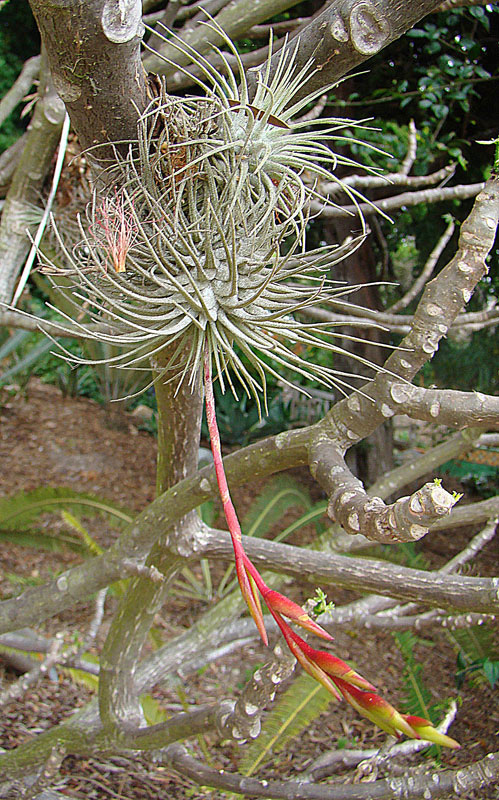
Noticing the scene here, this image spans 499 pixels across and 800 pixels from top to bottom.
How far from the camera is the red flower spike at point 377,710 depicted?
423 mm

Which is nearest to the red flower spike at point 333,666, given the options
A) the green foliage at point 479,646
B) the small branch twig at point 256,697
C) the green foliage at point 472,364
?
the small branch twig at point 256,697

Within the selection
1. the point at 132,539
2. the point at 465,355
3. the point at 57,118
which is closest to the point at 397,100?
the point at 465,355

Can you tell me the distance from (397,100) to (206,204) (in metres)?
1.96

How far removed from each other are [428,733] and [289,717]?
54.8 inches

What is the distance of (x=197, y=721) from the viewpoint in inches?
45.1

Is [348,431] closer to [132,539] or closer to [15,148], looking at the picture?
[132,539]

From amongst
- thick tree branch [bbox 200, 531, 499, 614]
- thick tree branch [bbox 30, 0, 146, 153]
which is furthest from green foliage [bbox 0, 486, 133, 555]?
thick tree branch [bbox 30, 0, 146, 153]

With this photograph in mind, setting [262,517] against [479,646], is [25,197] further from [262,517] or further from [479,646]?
[479,646]

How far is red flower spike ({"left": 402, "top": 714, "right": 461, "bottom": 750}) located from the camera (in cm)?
42

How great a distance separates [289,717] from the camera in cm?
167

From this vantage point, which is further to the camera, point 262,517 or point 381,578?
point 262,517

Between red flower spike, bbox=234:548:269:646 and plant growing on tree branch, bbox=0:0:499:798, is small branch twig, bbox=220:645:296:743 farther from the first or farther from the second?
red flower spike, bbox=234:548:269:646

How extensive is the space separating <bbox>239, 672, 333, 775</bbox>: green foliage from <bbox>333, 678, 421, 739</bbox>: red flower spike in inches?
51.8

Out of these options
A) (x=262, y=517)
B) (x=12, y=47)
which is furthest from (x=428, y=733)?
(x=12, y=47)
